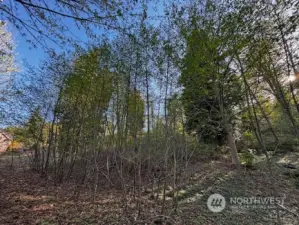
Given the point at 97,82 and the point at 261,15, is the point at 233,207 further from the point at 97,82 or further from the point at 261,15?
Answer: the point at 97,82

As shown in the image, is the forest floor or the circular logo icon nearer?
the forest floor

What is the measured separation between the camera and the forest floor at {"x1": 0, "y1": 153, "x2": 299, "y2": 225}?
105 inches

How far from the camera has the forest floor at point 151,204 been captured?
8.73 feet

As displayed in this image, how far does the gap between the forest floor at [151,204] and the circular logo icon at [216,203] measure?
96mm

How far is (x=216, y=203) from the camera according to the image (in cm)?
363

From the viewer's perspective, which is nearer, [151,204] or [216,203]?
[151,204]

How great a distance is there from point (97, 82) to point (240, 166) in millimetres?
5370

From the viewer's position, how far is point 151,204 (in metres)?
3.25

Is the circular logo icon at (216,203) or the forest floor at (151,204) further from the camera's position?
the circular logo icon at (216,203)

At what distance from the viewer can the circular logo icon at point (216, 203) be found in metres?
3.40

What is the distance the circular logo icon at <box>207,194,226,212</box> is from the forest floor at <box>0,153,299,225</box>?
3.8 inches

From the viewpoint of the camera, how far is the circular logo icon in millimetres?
3399

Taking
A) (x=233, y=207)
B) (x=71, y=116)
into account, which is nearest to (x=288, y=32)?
(x=233, y=207)

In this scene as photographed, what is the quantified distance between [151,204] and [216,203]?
146 cm
